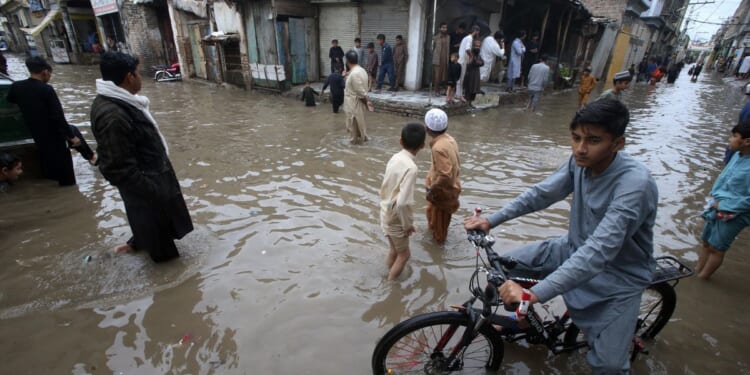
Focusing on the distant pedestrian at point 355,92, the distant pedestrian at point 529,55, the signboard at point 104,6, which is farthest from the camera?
the signboard at point 104,6

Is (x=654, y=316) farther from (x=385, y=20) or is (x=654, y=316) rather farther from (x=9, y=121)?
(x=385, y=20)

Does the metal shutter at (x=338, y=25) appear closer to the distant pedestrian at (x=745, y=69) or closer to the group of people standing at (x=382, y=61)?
the group of people standing at (x=382, y=61)

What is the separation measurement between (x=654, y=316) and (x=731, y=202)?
1.25 m

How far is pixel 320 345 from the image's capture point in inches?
101

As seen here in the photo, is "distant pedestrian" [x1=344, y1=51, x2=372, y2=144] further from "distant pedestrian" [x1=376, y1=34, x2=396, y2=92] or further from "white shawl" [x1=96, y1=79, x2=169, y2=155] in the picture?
"distant pedestrian" [x1=376, y1=34, x2=396, y2=92]

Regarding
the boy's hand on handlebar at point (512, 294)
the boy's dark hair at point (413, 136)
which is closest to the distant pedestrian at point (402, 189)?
the boy's dark hair at point (413, 136)

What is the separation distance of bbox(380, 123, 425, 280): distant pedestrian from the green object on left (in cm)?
546

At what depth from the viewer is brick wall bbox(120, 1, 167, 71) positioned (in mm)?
17625

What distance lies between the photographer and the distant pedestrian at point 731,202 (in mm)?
2838

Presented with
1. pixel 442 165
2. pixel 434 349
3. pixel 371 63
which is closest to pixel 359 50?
pixel 371 63

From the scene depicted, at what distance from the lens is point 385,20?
39.4 ft

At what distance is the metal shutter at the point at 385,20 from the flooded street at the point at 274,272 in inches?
263

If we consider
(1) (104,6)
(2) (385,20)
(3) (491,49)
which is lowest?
(3) (491,49)

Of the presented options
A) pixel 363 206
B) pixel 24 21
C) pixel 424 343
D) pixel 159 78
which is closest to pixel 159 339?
pixel 424 343
